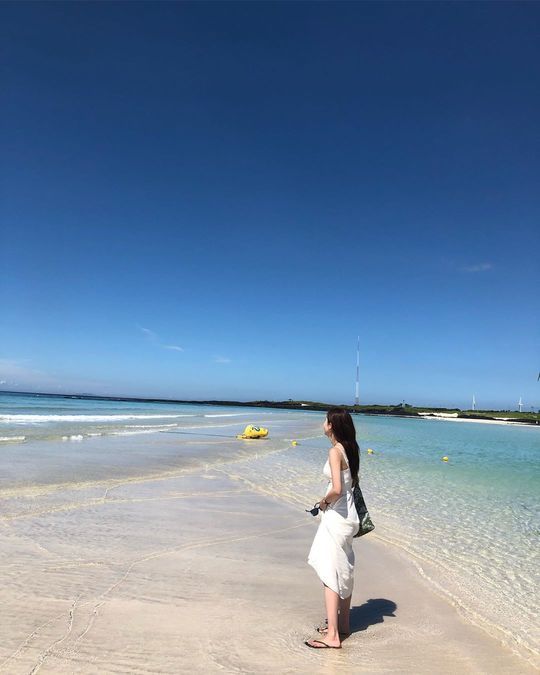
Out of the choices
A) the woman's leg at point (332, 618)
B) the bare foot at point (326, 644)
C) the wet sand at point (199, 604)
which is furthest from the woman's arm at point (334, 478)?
the wet sand at point (199, 604)

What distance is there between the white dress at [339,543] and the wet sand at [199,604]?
68cm

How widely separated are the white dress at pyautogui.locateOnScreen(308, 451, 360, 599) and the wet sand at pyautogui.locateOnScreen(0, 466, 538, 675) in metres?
0.68

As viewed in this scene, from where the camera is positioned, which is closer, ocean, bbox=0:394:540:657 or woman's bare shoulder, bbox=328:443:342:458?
woman's bare shoulder, bbox=328:443:342:458

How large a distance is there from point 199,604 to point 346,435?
2752 millimetres

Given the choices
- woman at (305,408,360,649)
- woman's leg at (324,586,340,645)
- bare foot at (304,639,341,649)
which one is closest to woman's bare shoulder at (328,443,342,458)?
woman at (305,408,360,649)

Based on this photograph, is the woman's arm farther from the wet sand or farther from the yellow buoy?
the yellow buoy

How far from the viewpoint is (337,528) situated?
466 centimetres

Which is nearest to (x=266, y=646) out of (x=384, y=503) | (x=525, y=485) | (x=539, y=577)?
(x=539, y=577)

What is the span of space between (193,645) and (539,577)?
5.58 metres

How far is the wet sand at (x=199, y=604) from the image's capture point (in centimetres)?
430

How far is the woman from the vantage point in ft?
15.0

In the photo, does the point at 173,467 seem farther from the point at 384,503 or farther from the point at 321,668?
the point at 321,668

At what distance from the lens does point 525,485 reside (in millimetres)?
15547

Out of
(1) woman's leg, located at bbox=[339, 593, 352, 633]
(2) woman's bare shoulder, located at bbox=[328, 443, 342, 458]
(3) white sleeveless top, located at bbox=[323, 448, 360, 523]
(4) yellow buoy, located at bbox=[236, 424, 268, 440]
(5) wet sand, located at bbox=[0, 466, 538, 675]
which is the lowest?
(4) yellow buoy, located at bbox=[236, 424, 268, 440]
